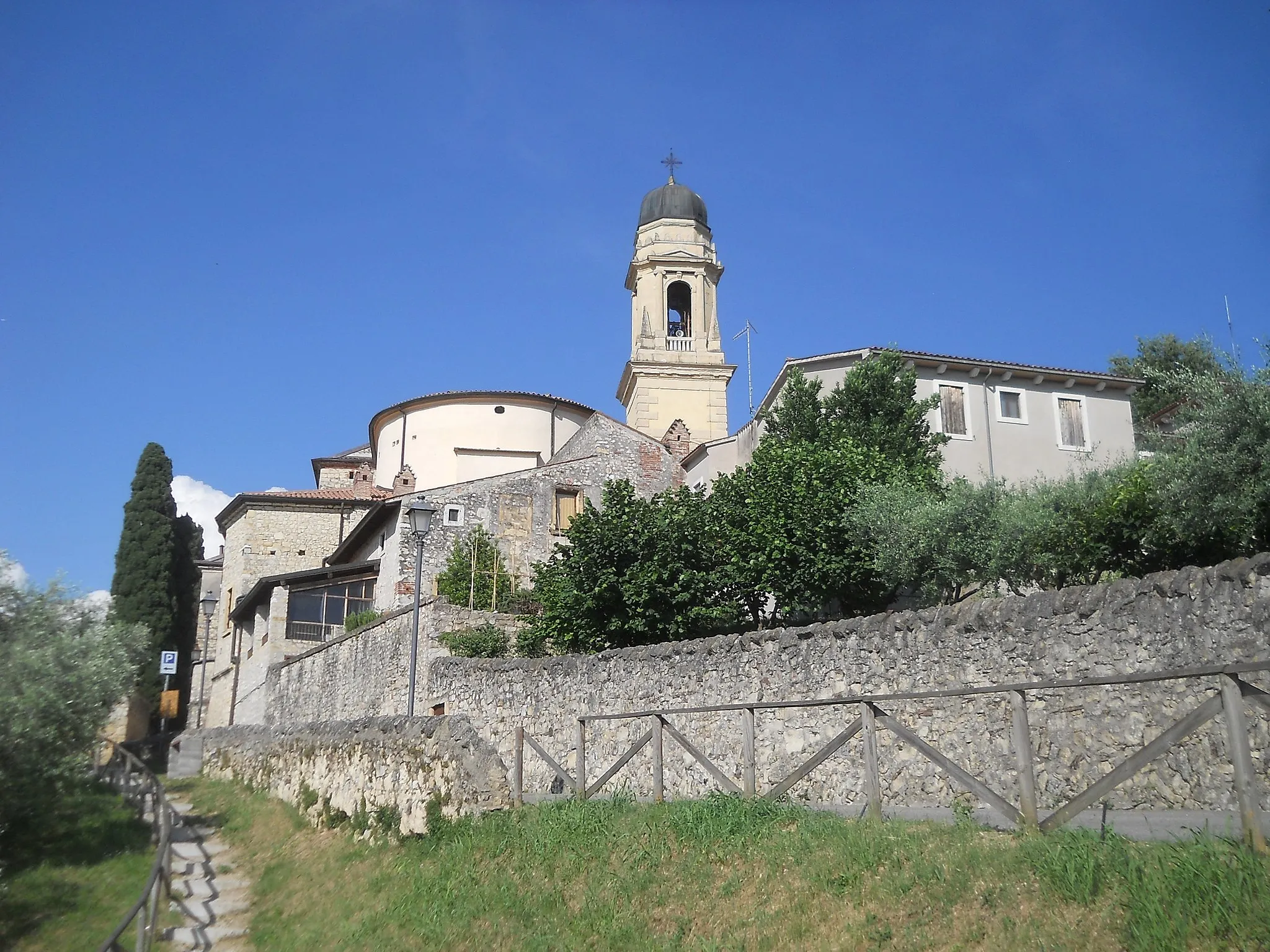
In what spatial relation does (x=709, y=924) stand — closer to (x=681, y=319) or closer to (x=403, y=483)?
(x=403, y=483)

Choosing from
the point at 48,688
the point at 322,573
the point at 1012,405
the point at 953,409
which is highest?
the point at 1012,405

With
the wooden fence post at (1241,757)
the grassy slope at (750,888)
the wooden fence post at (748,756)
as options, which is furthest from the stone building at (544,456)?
the wooden fence post at (1241,757)

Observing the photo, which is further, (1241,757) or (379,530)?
(379,530)

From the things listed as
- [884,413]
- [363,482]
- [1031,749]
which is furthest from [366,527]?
[1031,749]

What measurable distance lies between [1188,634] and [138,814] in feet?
63.1

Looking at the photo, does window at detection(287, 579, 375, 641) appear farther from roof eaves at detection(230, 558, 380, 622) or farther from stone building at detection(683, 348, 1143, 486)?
stone building at detection(683, 348, 1143, 486)

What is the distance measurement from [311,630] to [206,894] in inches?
781

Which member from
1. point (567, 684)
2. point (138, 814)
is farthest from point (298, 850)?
point (138, 814)

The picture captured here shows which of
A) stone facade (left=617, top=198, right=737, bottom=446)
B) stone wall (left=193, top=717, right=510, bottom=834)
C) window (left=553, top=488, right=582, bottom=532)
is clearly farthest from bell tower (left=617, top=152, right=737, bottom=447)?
stone wall (left=193, top=717, right=510, bottom=834)

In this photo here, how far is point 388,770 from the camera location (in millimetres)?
14727

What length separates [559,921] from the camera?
9.64m

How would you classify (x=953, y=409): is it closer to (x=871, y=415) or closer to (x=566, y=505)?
(x=871, y=415)

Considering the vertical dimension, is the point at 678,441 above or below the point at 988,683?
above

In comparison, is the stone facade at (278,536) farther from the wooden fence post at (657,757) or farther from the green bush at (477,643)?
the wooden fence post at (657,757)
